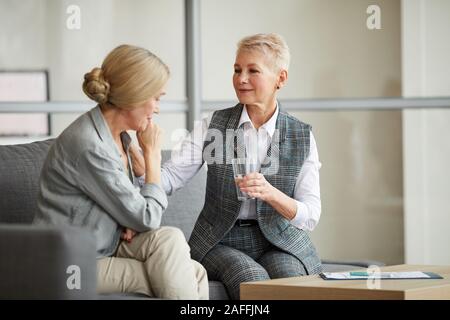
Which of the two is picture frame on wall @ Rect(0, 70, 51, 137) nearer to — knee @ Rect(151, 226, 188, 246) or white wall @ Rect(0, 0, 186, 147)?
white wall @ Rect(0, 0, 186, 147)

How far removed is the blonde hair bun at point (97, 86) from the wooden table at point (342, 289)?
674 millimetres

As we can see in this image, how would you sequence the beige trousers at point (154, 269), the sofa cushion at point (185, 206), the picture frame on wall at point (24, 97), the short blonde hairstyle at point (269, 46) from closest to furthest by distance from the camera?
the beige trousers at point (154, 269), the short blonde hairstyle at point (269, 46), the sofa cushion at point (185, 206), the picture frame on wall at point (24, 97)

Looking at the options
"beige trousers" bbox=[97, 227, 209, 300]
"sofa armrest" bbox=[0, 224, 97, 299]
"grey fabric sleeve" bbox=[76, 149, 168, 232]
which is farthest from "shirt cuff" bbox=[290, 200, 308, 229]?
"sofa armrest" bbox=[0, 224, 97, 299]

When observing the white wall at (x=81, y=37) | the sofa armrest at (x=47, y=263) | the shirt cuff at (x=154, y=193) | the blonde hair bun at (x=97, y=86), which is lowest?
the sofa armrest at (x=47, y=263)

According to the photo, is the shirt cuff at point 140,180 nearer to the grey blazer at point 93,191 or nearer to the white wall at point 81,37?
the grey blazer at point 93,191

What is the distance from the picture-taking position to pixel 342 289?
240cm

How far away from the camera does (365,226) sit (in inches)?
215

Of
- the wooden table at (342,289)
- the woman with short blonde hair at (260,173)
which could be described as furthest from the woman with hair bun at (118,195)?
the woman with short blonde hair at (260,173)

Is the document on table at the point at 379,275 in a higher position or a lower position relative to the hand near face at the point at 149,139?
lower

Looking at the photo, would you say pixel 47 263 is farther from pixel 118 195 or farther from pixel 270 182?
pixel 270 182

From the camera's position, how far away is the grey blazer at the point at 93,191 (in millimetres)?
2553

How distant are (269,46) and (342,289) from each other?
1.04m

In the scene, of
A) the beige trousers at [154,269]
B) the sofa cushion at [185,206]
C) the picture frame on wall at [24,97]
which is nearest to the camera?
the beige trousers at [154,269]
